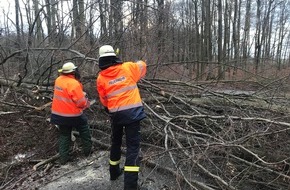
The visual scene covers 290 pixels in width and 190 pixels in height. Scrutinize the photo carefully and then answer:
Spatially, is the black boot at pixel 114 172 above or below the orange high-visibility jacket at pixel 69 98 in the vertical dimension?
below

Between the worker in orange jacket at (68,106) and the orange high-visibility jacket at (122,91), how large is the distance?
796 millimetres

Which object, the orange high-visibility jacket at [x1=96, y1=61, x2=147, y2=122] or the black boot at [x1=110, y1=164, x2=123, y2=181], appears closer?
the orange high-visibility jacket at [x1=96, y1=61, x2=147, y2=122]

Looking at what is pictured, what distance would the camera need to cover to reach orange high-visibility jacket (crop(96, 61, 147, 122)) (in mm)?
3803

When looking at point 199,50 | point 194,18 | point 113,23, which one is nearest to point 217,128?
point 113,23

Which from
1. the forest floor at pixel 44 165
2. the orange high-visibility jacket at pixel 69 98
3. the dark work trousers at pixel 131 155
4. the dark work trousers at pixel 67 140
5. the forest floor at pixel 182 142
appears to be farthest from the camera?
the dark work trousers at pixel 67 140

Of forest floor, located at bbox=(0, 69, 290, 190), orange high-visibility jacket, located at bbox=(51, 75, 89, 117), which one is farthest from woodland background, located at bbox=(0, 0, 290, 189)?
orange high-visibility jacket, located at bbox=(51, 75, 89, 117)

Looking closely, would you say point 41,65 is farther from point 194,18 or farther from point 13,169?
point 194,18

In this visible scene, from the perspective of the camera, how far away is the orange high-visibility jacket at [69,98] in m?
4.57

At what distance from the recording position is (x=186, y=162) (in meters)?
3.68

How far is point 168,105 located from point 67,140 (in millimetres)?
1786

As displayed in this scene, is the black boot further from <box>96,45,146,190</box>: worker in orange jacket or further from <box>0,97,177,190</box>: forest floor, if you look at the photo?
<box>96,45,146,190</box>: worker in orange jacket

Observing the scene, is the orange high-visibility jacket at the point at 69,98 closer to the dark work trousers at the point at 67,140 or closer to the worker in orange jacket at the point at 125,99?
the dark work trousers at the point at 67,140

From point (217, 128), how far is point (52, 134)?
106 inches

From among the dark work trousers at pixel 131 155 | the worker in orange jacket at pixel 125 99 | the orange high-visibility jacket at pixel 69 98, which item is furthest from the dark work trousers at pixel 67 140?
the worker in orange jacket at pixel 125 99
